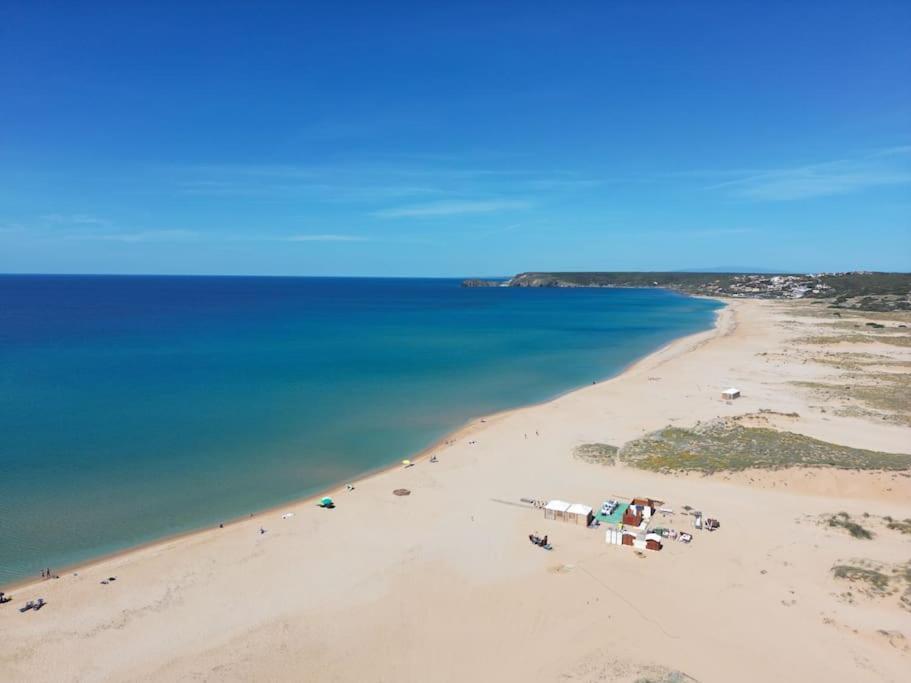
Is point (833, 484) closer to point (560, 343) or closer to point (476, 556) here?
point (476, 556)

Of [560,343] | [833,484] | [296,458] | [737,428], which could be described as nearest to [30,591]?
[296,458]

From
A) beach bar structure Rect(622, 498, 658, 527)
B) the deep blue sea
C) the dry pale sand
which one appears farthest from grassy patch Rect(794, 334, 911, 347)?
beach bar structure Rect(622, 498, 658, 527)

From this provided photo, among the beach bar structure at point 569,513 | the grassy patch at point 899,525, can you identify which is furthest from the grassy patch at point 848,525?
the beach bar structure at point 569,513

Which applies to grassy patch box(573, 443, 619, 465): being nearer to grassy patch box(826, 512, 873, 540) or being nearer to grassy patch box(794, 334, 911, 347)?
grassy patch box(826, 512, 873, 540)

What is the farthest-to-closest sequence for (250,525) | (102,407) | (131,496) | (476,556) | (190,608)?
(102,407) < (131,496) < (250,525) < (476,556) < (190,608)

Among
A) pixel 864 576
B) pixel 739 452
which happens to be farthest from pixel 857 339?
pixel 864 576

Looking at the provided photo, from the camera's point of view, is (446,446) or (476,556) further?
(446,446)

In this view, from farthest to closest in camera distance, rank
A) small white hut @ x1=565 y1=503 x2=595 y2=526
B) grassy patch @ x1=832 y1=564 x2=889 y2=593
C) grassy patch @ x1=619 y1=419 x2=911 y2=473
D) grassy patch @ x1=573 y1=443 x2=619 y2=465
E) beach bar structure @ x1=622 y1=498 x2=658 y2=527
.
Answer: grassy patch @ x1=573 y1=443 x2=619 y2=465
grassy patch @ x1=619 y1=419 x2=911 y2=473
small white hut @ x1=565 y1=503 x2=595 y2=526
beach bar structure @ x1=622 y1=498 x2=658 y2=527
grassy patch @ x1=832 y1=564 x2=889 y2=593

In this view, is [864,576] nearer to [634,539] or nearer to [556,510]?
[634,539]
